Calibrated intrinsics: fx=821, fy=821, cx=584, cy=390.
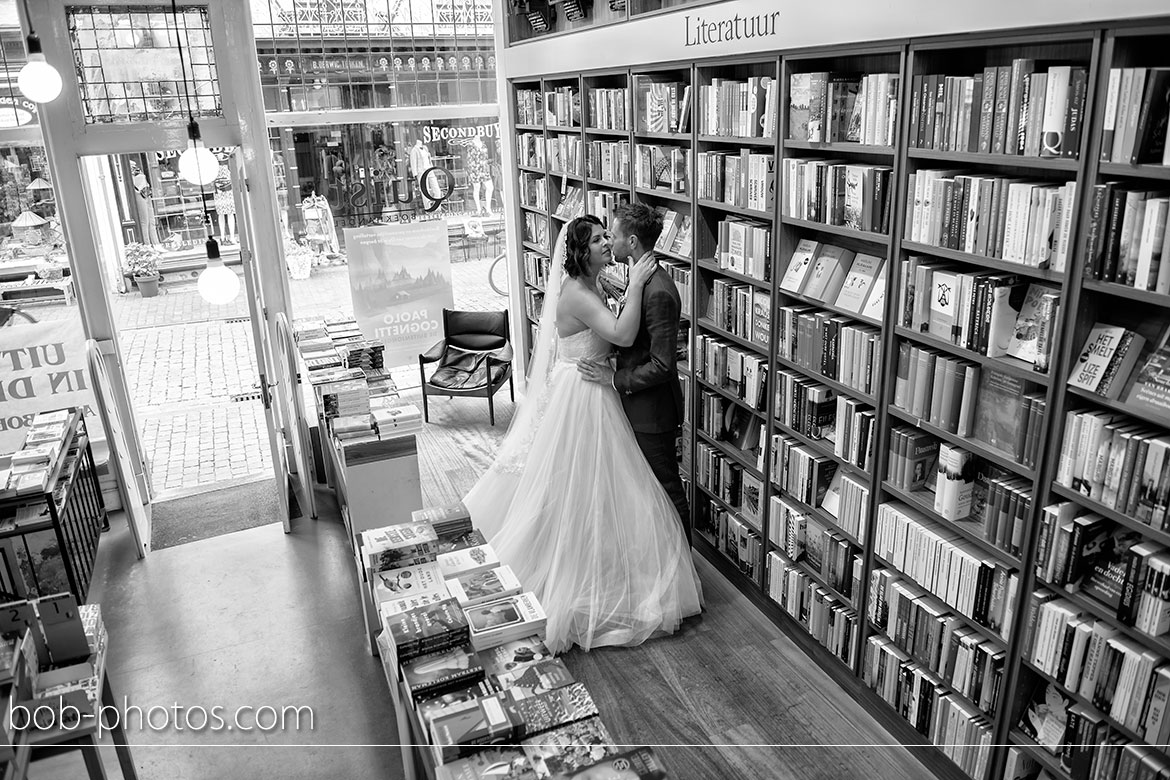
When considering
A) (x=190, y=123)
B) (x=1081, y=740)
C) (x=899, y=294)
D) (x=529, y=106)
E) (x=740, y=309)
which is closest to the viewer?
(x=1081, y=740)

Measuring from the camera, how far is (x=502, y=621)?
291cm

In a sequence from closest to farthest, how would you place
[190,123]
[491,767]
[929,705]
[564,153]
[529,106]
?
[491,767] → [929,705] → [190,123] → [564,153] → [529,106]

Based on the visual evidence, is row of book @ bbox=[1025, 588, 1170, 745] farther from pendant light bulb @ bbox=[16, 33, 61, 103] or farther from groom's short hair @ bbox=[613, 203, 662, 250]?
pendant light bulb @ bbox=[16, 33, 61, 103]

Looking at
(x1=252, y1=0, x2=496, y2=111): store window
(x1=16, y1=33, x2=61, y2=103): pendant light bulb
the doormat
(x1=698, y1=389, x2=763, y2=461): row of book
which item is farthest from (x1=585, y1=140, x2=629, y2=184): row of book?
→ the doormat

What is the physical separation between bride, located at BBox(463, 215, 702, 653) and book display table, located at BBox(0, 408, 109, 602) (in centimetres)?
218

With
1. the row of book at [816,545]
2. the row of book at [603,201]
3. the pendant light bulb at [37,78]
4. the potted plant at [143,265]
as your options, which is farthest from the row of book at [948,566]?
the potted plant at [143,265]

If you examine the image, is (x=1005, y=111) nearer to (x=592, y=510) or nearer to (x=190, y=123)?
(x=592, y=510)

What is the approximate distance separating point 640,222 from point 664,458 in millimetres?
1326

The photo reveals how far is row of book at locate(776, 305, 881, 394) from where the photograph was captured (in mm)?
3463

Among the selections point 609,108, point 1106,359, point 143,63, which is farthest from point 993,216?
point 143,63

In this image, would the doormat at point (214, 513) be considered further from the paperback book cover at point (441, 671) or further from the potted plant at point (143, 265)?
the paperback book cover at point (441, 671)

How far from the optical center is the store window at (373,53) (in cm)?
686

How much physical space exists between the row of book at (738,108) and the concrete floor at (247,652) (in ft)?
10.8

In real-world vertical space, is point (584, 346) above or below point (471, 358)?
above
